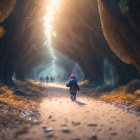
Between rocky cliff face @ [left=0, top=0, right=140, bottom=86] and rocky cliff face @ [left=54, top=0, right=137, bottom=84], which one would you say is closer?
rocky cliff face @ [left=0, top=0, right=140, bottom=86]

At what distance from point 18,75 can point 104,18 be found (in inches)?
1040

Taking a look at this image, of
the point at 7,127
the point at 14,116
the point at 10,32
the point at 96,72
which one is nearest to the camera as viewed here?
the point at 7,127

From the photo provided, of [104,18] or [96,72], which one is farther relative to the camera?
[96,72]

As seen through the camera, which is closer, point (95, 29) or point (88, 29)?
point (95, 29)

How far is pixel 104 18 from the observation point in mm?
8469

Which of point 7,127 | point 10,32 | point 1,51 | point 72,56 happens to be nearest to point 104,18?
point 7,127

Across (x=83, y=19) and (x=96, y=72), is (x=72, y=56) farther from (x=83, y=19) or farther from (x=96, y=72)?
(x=83, y=19)

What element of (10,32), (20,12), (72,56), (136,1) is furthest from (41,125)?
(72,56)

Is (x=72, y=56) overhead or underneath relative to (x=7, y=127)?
overhead

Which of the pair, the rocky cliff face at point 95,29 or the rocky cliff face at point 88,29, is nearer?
the rocky cliff face at point 95,29

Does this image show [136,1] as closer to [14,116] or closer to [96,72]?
[14,116]

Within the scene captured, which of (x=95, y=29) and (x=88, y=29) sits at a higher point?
(x=88, y=29)

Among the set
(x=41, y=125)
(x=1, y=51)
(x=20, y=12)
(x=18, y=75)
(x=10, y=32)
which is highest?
(x=20, y=12)

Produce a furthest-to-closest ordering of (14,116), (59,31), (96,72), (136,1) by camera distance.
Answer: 1. (96,72)
2. (59,31)
3. (136,1)
4. (14,116)
